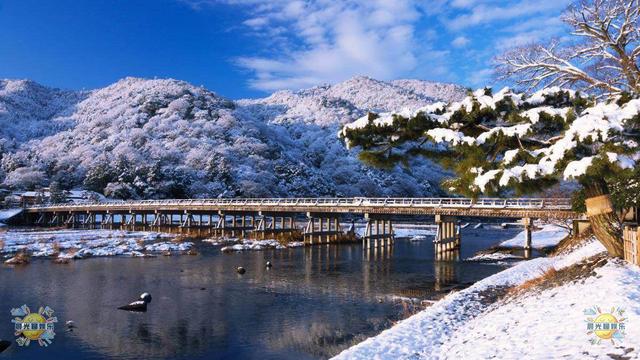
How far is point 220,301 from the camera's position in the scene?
2084cm

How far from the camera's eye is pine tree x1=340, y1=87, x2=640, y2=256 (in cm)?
1086

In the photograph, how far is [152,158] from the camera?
118000 mm

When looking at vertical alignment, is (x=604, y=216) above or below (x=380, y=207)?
above

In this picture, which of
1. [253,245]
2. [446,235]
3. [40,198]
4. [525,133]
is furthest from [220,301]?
[40,198]

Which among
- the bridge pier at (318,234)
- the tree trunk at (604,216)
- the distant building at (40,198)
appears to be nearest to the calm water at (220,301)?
the tree trunk at (604,216)

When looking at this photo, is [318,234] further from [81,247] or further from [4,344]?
[4,344]

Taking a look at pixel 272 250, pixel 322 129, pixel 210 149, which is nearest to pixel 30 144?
pixel 210 149

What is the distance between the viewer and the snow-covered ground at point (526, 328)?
27.9ft

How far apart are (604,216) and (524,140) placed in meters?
3.33

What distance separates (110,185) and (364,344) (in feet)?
313

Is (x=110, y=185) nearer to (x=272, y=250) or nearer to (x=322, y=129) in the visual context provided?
(x=272, y=250)

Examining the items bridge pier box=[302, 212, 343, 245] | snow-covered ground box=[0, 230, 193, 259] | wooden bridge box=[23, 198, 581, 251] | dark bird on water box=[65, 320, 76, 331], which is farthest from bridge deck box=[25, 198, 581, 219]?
dark bird on water box=[65, 320, 76, 331]

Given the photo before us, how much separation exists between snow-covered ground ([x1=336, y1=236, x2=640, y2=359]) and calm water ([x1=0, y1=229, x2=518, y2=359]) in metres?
2.91

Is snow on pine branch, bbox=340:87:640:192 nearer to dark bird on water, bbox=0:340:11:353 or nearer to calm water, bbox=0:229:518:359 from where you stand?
calm water, bbox=0:229:518:359
